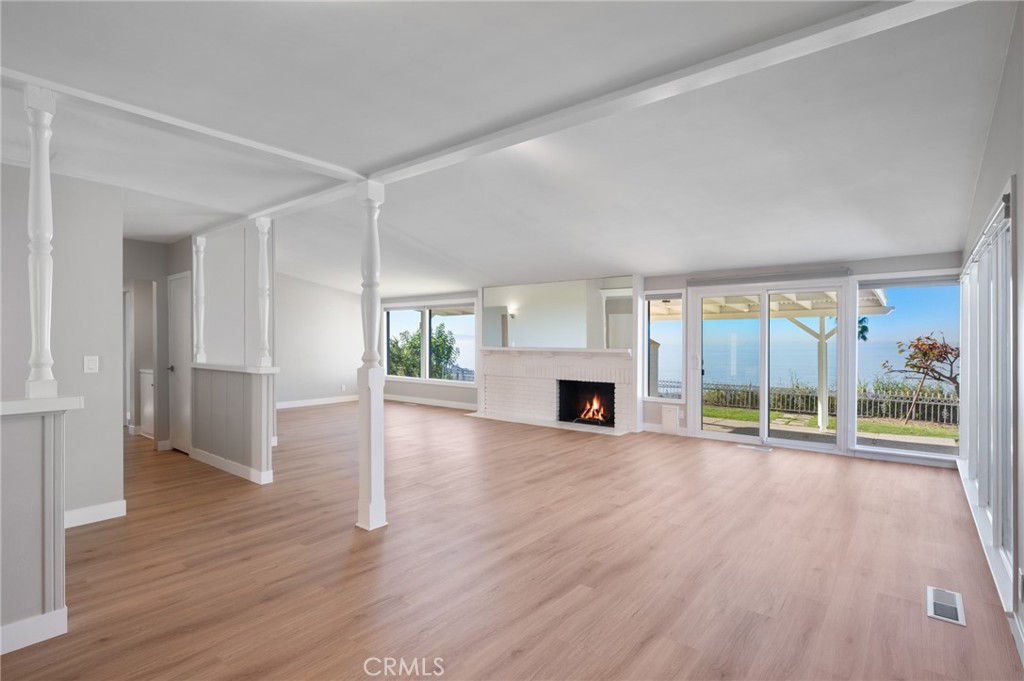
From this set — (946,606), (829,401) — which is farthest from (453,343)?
(946,606)

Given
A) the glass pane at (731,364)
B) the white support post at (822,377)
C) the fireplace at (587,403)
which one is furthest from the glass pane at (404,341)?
the white support post at (822,377)

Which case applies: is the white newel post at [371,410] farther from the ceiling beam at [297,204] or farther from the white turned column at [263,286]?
the white turned column at [263,286]

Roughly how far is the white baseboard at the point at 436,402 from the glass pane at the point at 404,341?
19.7 inches

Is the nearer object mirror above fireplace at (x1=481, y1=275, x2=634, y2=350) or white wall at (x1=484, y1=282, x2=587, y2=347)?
mirror above fireplace at (x1=481, y1=275, x2=634, y2=350)

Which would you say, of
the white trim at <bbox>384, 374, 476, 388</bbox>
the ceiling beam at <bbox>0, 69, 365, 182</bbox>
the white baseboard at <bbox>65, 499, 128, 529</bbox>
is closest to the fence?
the white trim at <bbox>384, 374, 476, 388</bbox>

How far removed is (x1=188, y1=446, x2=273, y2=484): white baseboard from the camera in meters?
4.61

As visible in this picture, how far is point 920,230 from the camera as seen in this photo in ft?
15.5

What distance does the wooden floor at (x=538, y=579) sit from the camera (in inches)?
82.0

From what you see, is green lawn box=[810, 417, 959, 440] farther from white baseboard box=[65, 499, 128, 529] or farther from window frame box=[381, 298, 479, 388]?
white baseboard box=[65, 499, 128, 529]

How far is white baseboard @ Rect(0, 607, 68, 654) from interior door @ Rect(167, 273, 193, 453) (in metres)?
3.79

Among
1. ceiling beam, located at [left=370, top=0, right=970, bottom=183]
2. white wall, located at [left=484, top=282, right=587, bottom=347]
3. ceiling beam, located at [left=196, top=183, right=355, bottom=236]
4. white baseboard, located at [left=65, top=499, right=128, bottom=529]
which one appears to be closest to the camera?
ceiling beam, located at [left=370, top=0, right=970, bottom=183]

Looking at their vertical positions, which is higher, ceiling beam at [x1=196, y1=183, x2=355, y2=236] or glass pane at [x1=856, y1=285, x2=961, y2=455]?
ceiling beam at [x1=196, y1=183, x2=355, y2=236]

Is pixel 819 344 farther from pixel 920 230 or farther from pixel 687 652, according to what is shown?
pixel 687 652

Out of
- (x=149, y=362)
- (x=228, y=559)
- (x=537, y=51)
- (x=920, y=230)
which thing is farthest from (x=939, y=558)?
(x=149, y=362)
